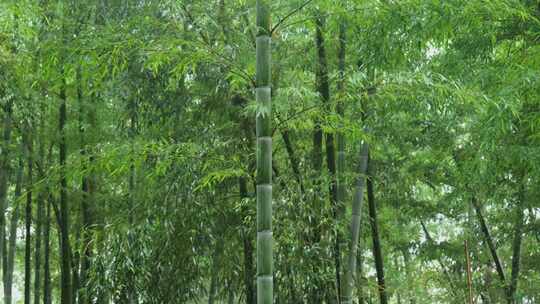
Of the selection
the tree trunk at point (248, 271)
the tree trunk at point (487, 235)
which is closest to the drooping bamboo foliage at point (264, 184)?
the tree trunk at point (248, 271)

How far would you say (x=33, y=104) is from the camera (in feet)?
24.8

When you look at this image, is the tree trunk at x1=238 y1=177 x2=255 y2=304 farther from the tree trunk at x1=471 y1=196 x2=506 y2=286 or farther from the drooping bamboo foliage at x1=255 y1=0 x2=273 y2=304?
the tree trunk at x1=471 y1=196 x2=506 y2=286

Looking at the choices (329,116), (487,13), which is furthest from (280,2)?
(487,13)

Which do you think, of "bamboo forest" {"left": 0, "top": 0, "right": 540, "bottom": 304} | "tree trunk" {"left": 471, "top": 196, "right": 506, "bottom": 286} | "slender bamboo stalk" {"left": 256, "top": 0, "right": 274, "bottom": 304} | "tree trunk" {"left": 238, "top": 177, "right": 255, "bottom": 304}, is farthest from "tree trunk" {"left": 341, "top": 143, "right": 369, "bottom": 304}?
"tree trunk" {"left": 471, "top": 196, "right": 506, "bottom": 286}

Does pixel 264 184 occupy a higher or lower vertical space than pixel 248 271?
higher

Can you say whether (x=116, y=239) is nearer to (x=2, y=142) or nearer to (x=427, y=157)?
(x=2, y=142)

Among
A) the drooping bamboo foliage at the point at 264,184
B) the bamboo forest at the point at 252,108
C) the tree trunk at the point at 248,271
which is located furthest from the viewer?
the tree trunk at the point at 248,271

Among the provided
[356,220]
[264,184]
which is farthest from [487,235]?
[264,184]

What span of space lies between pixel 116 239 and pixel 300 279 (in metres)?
1.42

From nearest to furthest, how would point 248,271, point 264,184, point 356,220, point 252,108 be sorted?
1. point 264,184
2. point 252,108
3. point 248,271
4. point 356,220

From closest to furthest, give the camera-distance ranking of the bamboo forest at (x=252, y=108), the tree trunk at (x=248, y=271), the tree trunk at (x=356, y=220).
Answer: the bamboo forest at (x=252, y=108) < the tree trunk at (x=248, y=271) < the tree trunk at (x=356, y=220)

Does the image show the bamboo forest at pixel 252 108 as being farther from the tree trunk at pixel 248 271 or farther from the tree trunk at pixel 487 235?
the tree trunk at pixel 487 235

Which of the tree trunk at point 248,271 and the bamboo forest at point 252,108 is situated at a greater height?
the bamboo forest at point 252,108

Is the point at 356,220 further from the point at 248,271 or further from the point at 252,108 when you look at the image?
the point at 252,108
